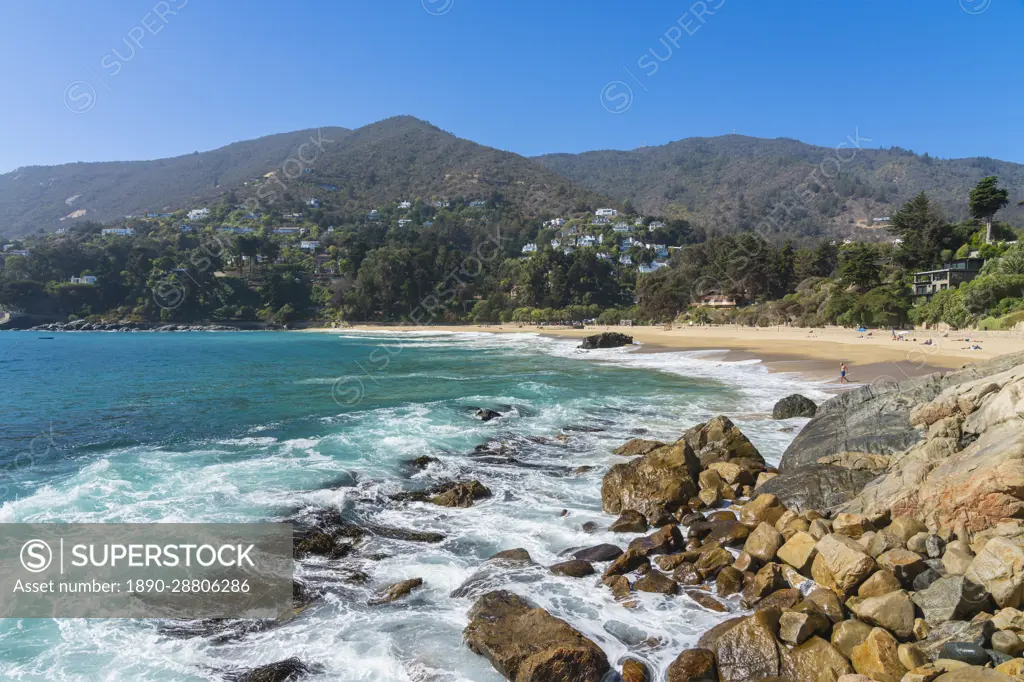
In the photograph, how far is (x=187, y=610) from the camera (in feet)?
25.5

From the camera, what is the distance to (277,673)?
20.5 ft

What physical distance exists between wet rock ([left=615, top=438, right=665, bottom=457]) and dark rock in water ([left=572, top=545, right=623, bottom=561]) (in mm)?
5559

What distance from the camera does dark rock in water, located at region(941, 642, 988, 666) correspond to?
4.92 m

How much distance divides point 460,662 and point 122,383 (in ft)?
110

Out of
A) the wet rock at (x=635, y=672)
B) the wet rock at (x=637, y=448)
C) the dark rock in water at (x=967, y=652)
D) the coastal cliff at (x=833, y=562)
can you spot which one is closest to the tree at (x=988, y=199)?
the wet rock at (x=637, y=448)

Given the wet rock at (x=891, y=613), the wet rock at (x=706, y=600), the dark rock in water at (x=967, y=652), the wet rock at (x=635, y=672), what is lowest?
the wet rock at (x=635, y=672)

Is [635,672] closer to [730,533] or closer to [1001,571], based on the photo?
[730,533]

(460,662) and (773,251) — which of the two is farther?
(773,251)

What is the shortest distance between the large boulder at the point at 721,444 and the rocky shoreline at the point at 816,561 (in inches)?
28.5

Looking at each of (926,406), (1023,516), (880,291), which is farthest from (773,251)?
(1023,516)

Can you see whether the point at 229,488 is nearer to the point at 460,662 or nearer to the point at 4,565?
the point at 4,565

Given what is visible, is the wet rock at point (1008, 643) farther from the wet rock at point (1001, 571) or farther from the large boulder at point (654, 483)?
the large boulder at point (654, 483)

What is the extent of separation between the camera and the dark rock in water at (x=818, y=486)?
962 cm

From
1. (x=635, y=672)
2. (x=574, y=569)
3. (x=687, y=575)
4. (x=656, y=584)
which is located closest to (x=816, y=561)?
(x=687, y=575)
